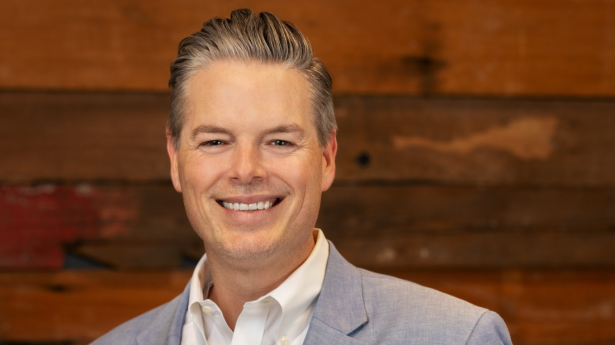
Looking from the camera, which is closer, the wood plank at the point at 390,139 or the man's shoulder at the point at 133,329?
the man's shoulder at the point at 133,329

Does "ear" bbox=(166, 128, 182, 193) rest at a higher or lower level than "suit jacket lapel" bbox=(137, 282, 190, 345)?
higher

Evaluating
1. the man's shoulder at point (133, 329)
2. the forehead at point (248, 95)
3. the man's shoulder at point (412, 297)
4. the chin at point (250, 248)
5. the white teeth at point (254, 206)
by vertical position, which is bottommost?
the man's shoulder at point (133, 329)

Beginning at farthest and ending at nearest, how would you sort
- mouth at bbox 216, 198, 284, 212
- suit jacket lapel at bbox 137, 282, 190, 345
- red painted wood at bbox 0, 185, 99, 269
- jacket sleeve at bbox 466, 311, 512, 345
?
red painted wood at bbox 0, 185, 99, 269
suit jacket lapel at bbox 137, 282, 190, 345
mouth at bbox 216, 198, 284, 212
jacket sleeve at bbox 466, 311, 512, 345

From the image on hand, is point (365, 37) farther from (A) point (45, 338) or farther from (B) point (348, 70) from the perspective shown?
(A) point (45, 338)

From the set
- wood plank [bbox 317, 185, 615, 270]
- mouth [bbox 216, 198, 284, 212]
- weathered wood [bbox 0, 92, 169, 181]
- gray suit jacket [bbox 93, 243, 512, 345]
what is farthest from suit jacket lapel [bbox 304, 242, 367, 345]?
weathered wood [bbox 0, 92, 169, 181]

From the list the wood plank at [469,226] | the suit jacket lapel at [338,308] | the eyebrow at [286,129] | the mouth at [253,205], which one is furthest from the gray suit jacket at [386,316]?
the wood plank at [469,226]

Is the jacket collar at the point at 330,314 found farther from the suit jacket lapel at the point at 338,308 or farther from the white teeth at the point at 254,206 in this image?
the white teeth at the point at 254,206

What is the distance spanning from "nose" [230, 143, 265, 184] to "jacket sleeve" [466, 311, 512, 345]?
588 mm

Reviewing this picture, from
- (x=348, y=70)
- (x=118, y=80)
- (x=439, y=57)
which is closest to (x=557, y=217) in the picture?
(x=439, y=57)

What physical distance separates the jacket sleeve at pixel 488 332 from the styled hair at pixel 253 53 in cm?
57

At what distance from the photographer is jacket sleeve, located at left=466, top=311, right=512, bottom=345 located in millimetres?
1272

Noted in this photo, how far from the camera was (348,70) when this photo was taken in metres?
2.27

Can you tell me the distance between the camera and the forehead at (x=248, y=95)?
134 cm

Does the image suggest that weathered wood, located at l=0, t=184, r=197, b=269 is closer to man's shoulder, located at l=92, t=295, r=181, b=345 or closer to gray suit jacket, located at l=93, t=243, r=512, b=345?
man's shoulder, located at l=92, t=295, r=181, b=345
